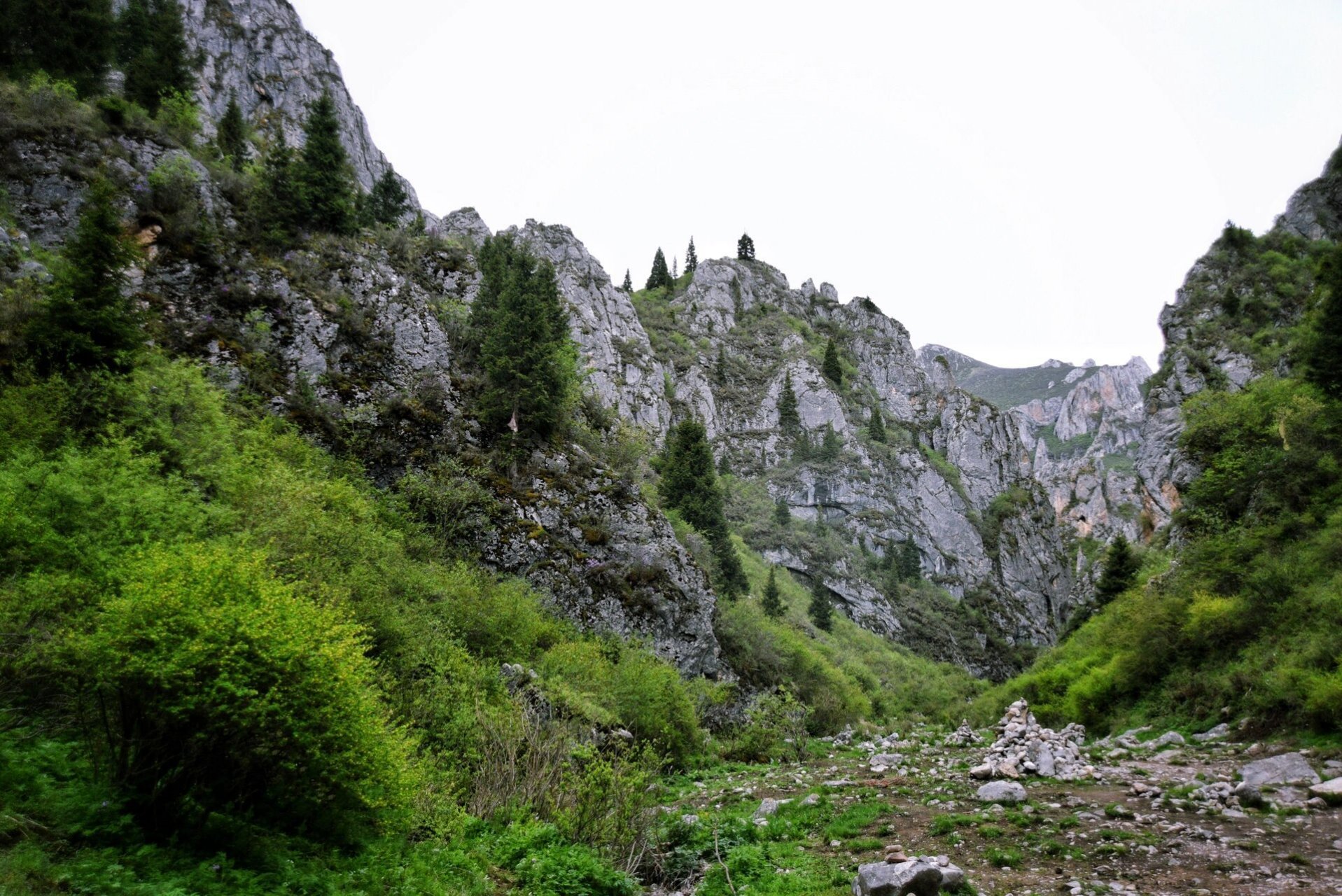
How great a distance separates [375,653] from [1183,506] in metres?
43.6

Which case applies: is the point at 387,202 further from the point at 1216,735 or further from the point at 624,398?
the point at 1216,735

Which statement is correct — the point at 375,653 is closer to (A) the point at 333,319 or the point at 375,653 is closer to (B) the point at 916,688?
(A) the point at 333,319

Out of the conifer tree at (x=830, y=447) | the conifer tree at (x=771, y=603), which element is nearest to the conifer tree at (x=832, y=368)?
the conifer tree at (x=830, y=447)

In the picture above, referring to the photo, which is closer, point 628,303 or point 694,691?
point 694,691

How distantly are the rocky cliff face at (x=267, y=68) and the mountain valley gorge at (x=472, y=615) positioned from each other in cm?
120

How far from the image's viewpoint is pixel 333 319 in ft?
109

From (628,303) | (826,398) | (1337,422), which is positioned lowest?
(1337,422)

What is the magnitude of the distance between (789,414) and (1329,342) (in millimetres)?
77602

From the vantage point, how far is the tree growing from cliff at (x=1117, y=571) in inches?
1727

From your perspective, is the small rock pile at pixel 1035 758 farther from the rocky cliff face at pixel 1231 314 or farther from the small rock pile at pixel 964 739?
the rocky cliff face at pixel 1231 314

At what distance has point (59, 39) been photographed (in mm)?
33125

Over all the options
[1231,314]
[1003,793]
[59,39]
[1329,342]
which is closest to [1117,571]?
[1329,342]

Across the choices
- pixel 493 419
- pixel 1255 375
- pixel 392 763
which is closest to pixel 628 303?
pixel 493 419

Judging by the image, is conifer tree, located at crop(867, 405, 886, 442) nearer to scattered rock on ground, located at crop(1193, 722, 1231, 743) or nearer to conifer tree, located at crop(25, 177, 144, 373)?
scattered rock on ground, located at crop(1193, 722, 1231, 743)
